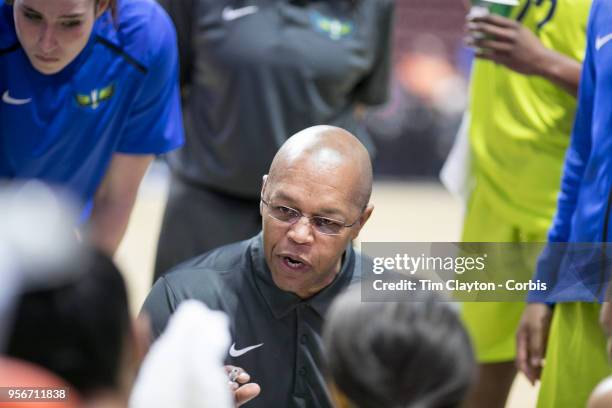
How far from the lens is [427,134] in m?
10.4

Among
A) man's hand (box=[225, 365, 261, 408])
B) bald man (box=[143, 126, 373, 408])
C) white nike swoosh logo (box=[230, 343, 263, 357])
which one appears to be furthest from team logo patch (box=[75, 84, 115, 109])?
man's hand (box=[225, 365, 261, 408])

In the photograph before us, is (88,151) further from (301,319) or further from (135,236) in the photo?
(135,236)

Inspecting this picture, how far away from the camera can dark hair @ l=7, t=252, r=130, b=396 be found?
1.42 m

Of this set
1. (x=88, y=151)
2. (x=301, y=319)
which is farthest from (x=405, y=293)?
(x=88, y=151)

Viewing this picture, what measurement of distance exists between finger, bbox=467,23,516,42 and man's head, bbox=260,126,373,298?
894 millimetres

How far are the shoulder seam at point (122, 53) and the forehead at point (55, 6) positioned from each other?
0.28m

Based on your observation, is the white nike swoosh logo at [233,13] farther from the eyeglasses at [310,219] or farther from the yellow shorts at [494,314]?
the eyeglasses at [310,219]

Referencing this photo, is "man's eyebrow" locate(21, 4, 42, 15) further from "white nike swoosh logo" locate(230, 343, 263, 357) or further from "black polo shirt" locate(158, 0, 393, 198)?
"black polo shirt" locate(158, 0, 393, 198)

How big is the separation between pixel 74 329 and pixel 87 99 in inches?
77.7

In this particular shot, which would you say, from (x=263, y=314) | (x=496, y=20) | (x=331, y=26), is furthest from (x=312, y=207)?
(x=331, y=26)

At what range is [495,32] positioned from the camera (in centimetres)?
347

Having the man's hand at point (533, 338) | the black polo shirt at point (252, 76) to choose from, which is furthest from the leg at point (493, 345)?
the black polo shirt at point (252, 76)

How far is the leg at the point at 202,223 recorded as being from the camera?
421 cm

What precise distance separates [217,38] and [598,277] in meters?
1.83
